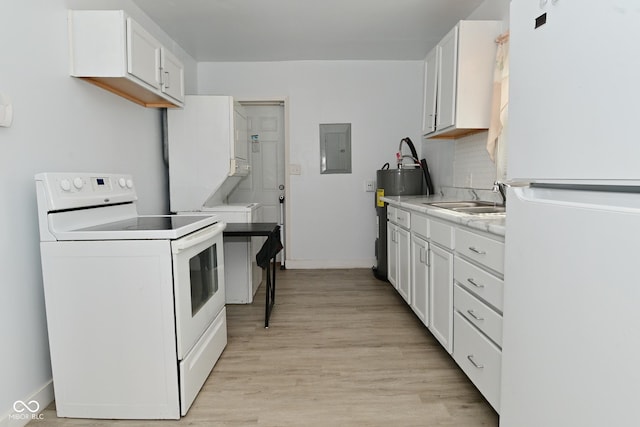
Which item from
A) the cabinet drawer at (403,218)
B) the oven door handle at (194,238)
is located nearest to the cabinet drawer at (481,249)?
the cabinet drawer at (403,218)

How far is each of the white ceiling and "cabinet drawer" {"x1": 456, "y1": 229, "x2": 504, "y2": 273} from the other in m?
2.01

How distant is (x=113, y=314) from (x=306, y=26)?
2809mm

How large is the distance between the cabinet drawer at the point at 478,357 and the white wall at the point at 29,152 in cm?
204

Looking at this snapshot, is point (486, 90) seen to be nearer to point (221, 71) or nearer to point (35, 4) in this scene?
point (35, 4)

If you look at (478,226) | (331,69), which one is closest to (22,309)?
(478,226)

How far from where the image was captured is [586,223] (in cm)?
93

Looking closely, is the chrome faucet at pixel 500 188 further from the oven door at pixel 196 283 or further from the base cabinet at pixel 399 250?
the oven door at pixel 196 283

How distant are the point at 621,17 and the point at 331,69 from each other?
3778 mm

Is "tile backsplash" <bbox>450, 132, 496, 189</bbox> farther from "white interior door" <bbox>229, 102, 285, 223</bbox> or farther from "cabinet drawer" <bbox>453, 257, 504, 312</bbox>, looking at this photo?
"white interior door" <bbox>229, 102, 285, 223</bbox>

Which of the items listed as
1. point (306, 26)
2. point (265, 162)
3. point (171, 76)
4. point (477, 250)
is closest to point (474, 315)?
point (477, 250)

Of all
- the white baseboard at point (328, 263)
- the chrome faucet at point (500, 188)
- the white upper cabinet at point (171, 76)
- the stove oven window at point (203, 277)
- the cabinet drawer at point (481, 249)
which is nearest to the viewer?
the cabinet drawer at point (481, 249)

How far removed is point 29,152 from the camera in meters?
1.75

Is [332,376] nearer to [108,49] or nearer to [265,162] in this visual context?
[108,49]

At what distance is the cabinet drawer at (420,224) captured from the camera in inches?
95.0
